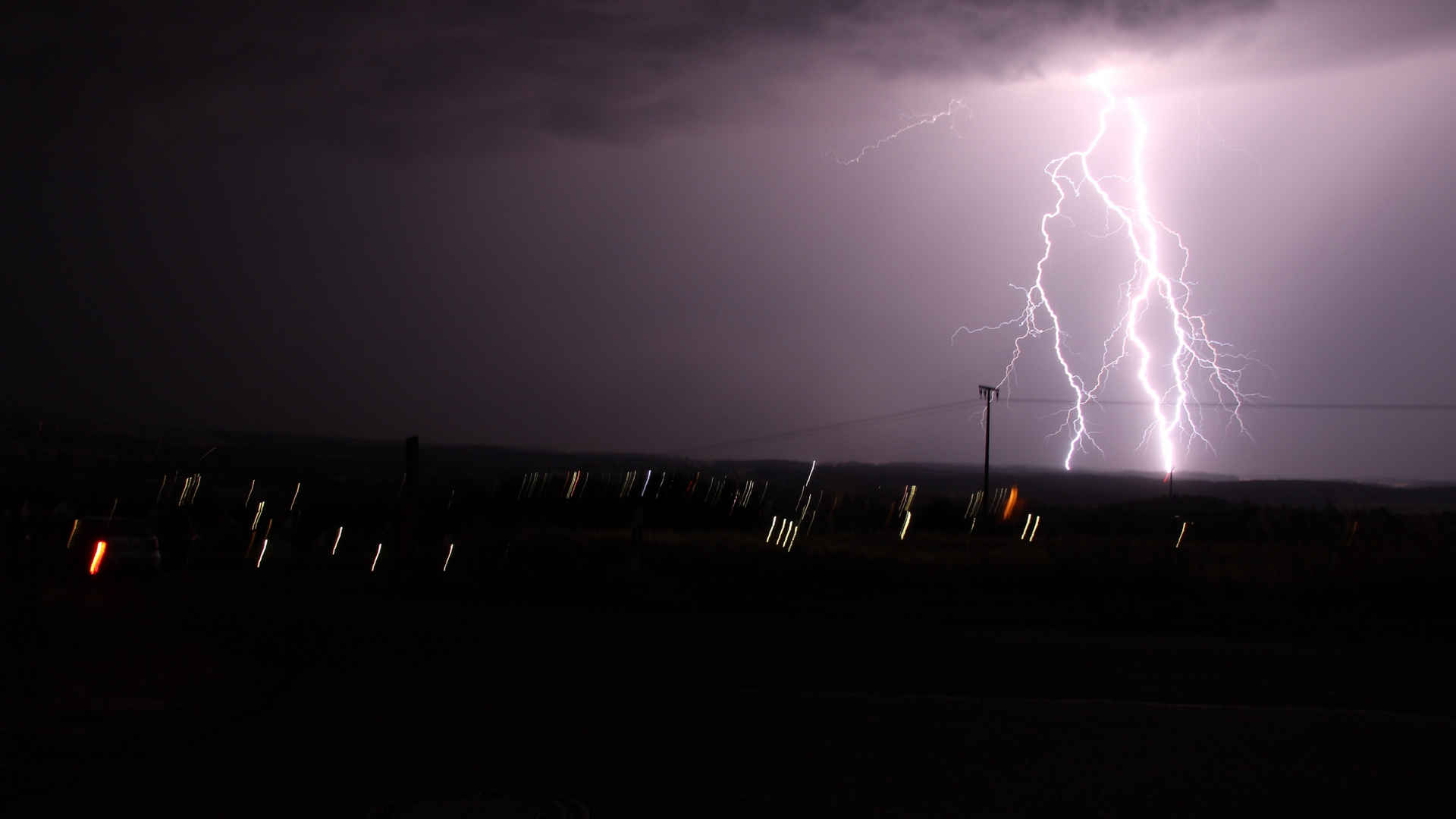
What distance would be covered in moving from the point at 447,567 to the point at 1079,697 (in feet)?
44.7

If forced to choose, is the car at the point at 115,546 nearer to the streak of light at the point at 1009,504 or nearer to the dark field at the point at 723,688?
the dark field at the point at 723,688

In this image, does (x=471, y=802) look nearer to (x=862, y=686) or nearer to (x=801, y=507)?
(x=862, y=686)

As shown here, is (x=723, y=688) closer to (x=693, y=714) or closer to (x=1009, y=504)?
(x=693, y=714)

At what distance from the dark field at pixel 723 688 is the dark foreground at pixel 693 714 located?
0.11 ft

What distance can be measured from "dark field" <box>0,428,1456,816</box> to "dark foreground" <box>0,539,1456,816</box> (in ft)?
0.11

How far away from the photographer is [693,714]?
7102 millimetres

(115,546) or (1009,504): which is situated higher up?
(1009,504)

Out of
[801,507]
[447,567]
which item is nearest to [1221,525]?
[801,507]

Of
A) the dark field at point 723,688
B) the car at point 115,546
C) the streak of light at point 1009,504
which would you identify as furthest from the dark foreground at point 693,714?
the streak of light at point 1009,504

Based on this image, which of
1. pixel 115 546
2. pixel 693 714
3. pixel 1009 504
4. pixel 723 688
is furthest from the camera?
pixel 1009 504

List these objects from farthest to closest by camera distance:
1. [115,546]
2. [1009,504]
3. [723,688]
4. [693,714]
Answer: [1009,504], [115,546], [723,688], [693,714]

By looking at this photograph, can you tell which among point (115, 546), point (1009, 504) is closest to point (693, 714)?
point (115, 546)

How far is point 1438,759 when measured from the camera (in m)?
6.14

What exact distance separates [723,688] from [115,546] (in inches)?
637
